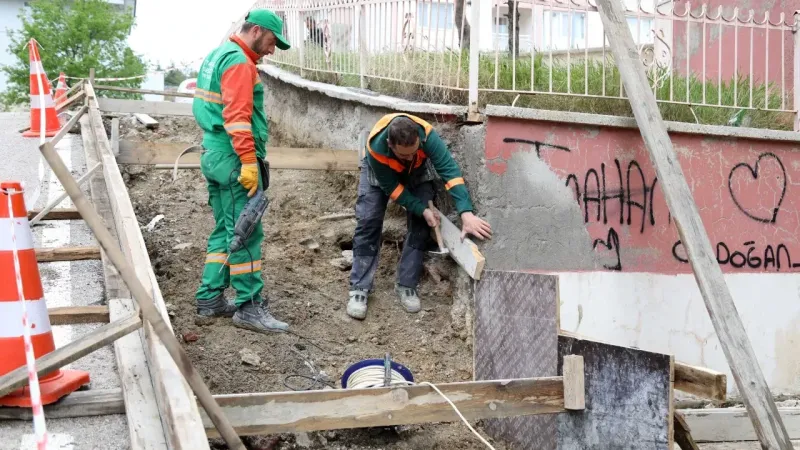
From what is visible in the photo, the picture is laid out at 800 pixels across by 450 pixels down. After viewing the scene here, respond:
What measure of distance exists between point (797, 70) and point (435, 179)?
3.24 meters

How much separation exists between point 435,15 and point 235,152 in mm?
2008

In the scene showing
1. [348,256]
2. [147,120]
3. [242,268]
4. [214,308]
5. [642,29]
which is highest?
[642,29]

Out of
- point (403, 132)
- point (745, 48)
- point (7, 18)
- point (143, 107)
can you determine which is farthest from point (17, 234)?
point (7, 18)

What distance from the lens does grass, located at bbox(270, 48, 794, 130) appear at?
5816 mm

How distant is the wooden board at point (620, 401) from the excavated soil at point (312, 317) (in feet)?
2.52

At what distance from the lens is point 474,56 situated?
551 cm

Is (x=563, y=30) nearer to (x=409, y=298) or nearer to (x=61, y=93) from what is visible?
(x=409, y=298)

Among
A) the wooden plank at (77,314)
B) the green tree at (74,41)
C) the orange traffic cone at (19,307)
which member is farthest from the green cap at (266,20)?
the green tree at (74,41)

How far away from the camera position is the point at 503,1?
5812 millimetres

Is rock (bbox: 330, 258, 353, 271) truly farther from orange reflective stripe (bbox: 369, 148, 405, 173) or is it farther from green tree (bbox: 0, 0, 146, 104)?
green tree (bbox: 0, 0, 146, 104)

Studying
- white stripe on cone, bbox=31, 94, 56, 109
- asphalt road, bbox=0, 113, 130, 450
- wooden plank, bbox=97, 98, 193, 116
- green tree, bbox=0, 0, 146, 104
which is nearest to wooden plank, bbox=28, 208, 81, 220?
asphalt road, bbox=0, 113, 130, 450

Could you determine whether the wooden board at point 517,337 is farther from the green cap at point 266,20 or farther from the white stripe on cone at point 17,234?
the white stripe on cone at point 17,234

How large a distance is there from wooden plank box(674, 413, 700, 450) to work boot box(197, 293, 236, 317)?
111 inches

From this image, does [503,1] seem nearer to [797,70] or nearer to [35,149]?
[797,70]
